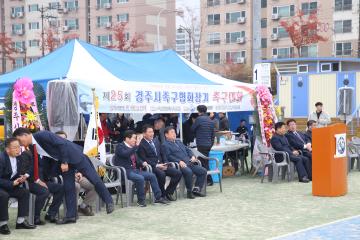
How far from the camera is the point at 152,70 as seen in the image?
40.5 feet

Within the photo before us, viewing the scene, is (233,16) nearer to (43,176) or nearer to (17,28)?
(17,28)

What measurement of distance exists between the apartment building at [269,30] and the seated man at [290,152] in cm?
3116

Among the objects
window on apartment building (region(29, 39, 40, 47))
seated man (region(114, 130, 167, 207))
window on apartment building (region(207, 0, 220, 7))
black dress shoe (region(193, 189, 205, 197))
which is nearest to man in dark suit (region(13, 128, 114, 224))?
seated man (region(114, 130, 167, 207))

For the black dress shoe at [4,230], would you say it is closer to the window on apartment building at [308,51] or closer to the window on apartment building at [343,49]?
the window on apartment building at [308,51]

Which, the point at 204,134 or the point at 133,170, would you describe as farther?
the point at 204,134

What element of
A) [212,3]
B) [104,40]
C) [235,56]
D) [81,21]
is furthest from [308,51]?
[81,21]

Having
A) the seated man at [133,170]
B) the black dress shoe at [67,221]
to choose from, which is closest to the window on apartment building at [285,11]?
the seated man at [133,170]

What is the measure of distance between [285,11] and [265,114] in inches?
Result: 1546

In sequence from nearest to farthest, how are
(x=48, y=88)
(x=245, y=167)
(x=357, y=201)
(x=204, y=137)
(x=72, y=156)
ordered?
1. (x=72, y=156)
2. (x=357, y=201)
3. (x=48, y=88)
4. (x=204, y=137)
5. (x=245, y=167)

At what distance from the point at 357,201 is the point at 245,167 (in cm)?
515

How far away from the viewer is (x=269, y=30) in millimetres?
51625

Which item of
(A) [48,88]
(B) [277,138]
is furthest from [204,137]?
(A) [48,88]

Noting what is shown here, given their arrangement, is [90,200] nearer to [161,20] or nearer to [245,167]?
[245,167]

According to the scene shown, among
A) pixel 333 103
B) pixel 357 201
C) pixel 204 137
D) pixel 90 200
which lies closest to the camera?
pixel 90 200
